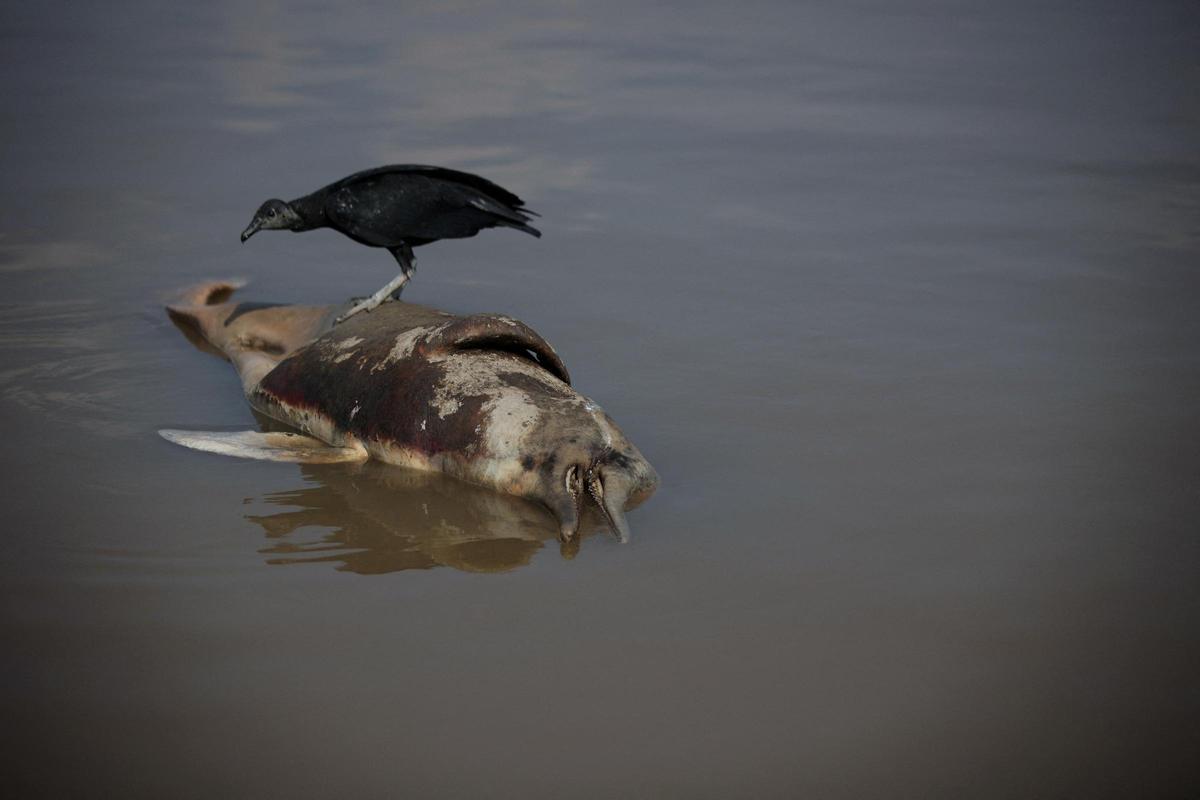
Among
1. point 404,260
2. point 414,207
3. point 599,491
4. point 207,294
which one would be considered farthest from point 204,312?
point 599,491

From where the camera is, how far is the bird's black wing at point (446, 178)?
239 inches

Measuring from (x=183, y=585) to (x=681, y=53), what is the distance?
364 inches

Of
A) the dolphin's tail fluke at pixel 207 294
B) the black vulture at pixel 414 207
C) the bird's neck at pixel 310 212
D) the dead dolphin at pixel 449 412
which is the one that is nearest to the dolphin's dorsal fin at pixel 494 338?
the dead dolphin at pixel 449 412

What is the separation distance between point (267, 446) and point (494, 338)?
3.33 feet

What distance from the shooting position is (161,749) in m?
3.66

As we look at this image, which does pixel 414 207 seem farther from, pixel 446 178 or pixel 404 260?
pixel 404 260

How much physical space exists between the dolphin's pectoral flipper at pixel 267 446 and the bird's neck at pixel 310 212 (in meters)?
1.26

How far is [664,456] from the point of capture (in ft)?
18.5

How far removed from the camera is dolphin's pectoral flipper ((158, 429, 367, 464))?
5438 mm

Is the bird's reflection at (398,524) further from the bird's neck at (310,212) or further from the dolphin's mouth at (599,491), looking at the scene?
the bird's neck at (310,212)

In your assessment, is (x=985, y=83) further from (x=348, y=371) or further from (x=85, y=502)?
(x=85, y=502)

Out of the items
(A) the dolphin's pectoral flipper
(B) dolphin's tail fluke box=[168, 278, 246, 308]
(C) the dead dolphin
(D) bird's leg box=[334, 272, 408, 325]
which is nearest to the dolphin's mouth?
(C) the dead dolphin

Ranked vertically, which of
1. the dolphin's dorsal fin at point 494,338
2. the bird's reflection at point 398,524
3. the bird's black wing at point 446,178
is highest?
the bird's black wing at point 446,178

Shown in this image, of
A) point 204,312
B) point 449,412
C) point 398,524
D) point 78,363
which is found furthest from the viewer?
point 204,312
